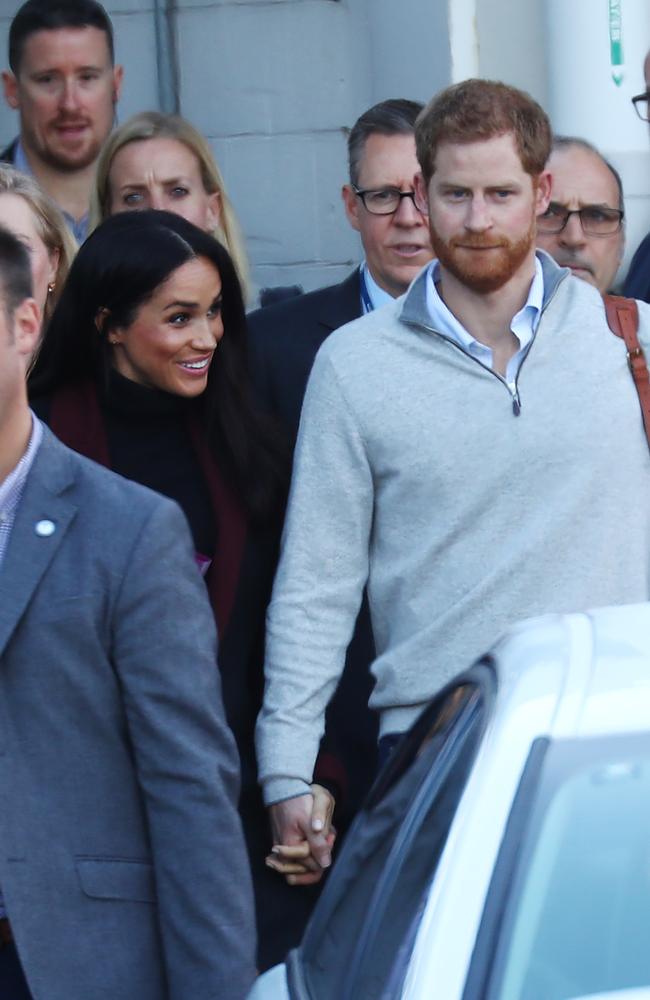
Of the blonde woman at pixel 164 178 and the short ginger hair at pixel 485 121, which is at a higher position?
the short ginger hair at pixel 485 121

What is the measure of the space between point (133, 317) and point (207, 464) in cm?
34

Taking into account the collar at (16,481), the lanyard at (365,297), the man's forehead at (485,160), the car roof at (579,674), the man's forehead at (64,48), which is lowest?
the car roof at (579,674)

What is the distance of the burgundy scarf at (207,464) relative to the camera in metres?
3.91

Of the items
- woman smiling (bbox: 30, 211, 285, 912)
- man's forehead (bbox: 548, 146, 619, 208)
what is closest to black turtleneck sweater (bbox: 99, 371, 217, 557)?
woman smiling (bbox: 30, 211, 285, 912)

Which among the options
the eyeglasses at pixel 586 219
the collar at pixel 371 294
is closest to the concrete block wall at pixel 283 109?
the eyeglasses at pixel 586 219

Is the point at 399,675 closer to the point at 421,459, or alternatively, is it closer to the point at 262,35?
the point at 421,459

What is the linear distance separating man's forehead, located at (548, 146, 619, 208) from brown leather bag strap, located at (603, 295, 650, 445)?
131 cm

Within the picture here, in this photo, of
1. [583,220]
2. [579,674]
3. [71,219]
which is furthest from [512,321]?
[71,219]

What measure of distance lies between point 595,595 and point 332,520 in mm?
525

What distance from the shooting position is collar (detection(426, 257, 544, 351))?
3793 mm

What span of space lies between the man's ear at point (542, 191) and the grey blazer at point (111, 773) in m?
1.33

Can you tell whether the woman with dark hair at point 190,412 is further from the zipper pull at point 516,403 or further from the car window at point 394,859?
the car window at point 394,859

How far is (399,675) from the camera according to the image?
3764 millimetres

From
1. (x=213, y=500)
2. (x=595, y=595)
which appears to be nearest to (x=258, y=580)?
(x=213, y=500)
